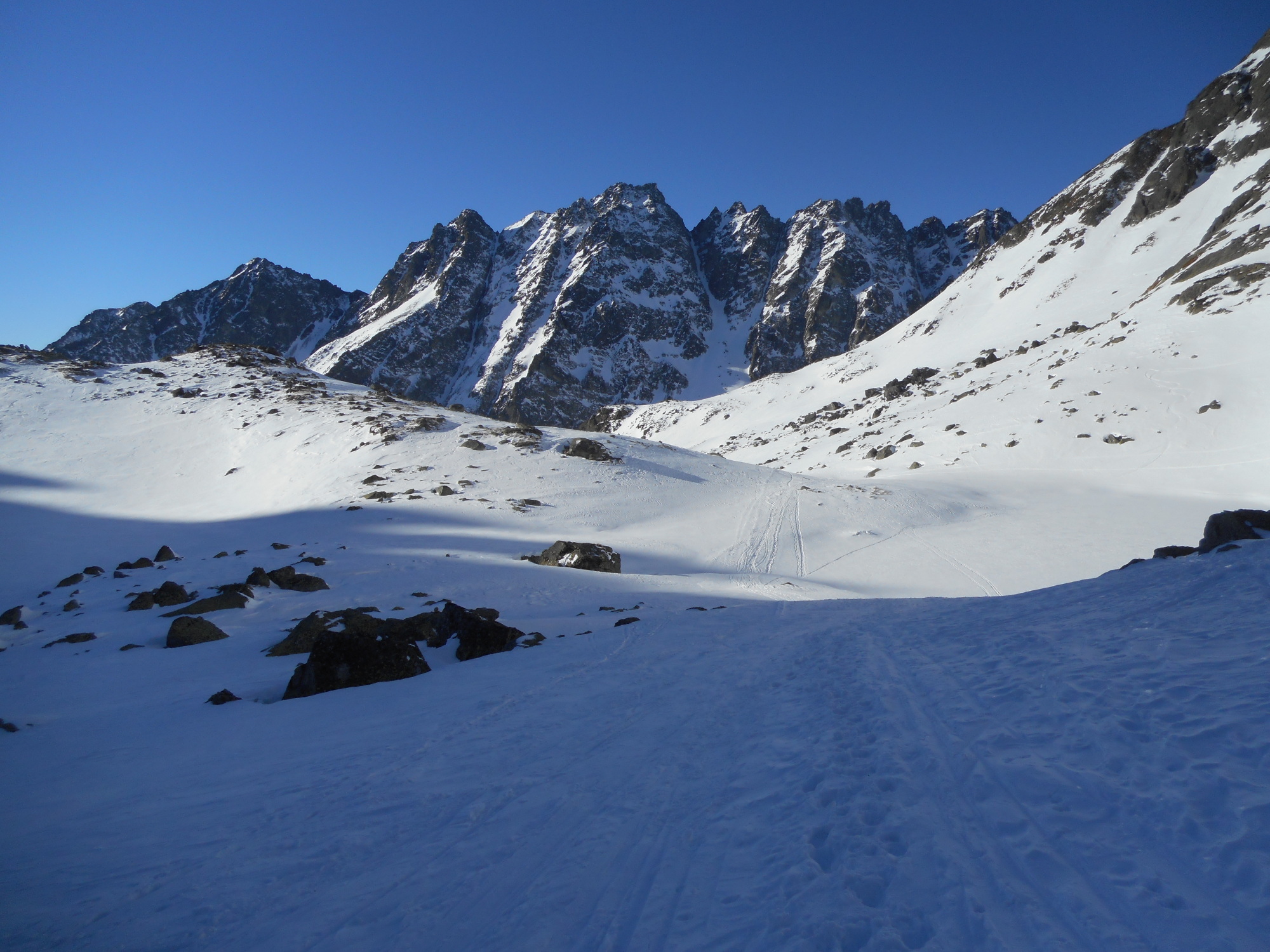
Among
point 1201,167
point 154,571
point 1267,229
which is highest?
point 1201,167

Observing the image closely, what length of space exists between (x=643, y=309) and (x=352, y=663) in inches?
6838

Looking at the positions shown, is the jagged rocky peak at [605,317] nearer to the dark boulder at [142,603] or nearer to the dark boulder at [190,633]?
the dark boulder at [142,603]

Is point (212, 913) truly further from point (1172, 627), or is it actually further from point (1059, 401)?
point (1059, 401)

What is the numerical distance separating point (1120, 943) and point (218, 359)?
65.5 m

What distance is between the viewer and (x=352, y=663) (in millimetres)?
7879

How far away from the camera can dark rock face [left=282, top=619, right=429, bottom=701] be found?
761 centimetres

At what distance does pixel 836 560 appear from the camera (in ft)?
64.1

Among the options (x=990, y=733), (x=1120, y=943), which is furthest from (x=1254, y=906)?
(x=990, y=733)

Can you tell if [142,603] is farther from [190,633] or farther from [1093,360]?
[1093,360]

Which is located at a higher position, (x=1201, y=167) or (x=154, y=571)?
(x=1201, y=167)

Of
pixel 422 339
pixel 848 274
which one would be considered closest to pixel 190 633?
pixel 422 339

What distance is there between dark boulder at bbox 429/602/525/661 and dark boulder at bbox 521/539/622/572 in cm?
674

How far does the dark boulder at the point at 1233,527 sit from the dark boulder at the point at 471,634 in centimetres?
1159

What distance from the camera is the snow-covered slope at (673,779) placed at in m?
2.96
